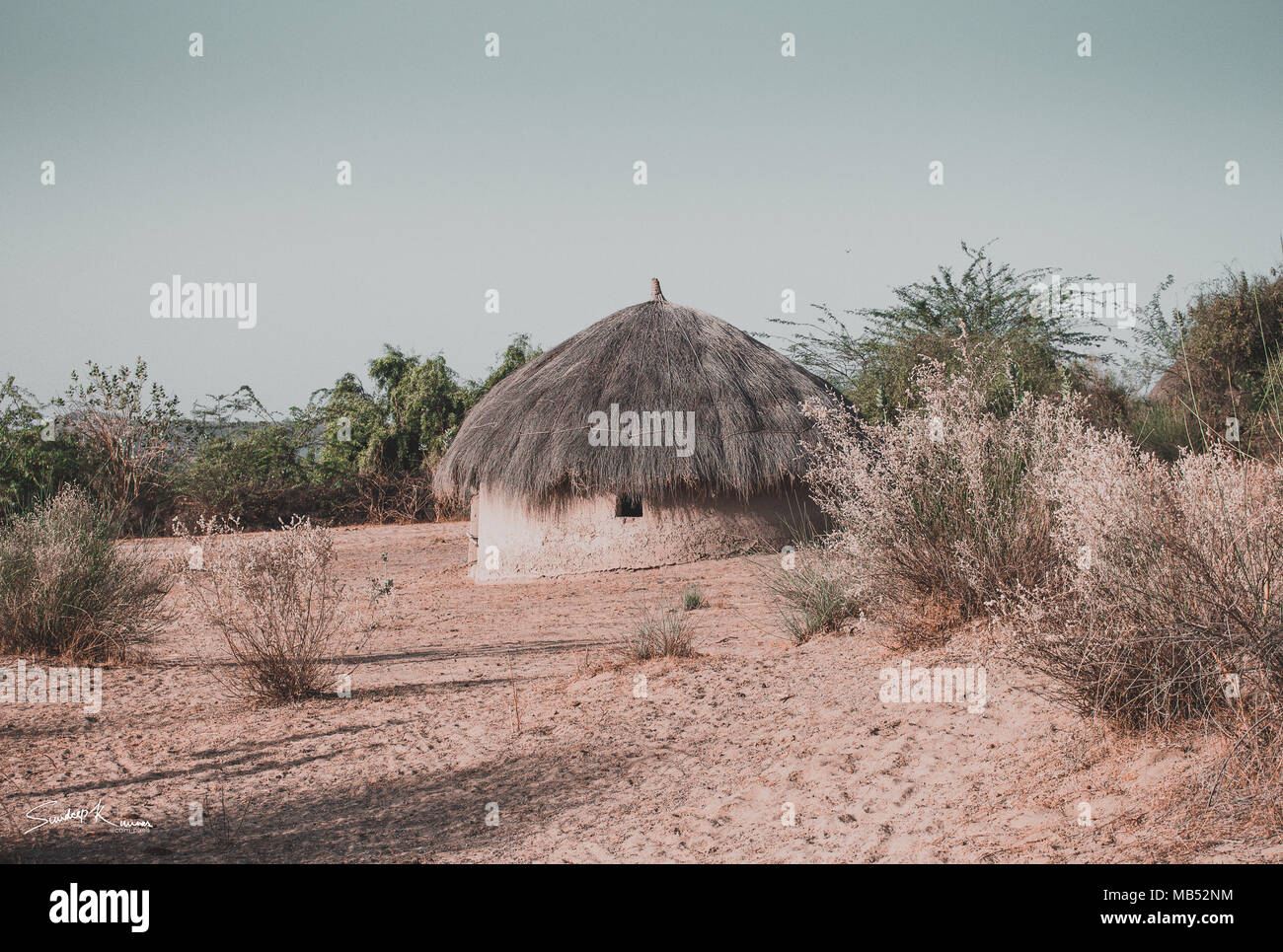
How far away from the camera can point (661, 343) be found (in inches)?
493

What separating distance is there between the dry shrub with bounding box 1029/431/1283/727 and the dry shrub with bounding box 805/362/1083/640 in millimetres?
1282

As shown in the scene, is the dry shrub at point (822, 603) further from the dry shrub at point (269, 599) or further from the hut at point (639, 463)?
the hut at point (639, 463)

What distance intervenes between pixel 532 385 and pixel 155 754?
8026mm

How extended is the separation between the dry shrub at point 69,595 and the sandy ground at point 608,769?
46 centimetres

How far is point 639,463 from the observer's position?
11.2 metres

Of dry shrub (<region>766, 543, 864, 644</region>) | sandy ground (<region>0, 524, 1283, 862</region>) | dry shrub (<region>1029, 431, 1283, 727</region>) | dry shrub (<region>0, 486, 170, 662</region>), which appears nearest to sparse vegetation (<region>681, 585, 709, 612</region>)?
sandy ground (<region>0, 524, 1283, 862</region>)

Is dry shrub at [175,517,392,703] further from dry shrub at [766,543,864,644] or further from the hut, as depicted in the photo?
the hut

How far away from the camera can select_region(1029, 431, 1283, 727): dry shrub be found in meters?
3.41

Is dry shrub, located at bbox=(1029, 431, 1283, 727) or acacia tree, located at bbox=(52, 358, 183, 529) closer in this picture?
dry shrub, located at bbox=(1029, 431, 1283, 727)

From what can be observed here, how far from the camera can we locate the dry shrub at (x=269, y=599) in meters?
5.88

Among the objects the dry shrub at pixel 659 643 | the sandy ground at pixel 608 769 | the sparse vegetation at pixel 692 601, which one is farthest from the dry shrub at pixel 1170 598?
the sparse vegetation at pixel 692 601

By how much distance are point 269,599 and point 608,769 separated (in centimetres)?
253

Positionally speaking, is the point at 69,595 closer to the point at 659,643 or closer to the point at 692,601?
the point at 659,643

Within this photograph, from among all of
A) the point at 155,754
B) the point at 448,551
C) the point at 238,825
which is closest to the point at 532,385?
the point at 448,551
